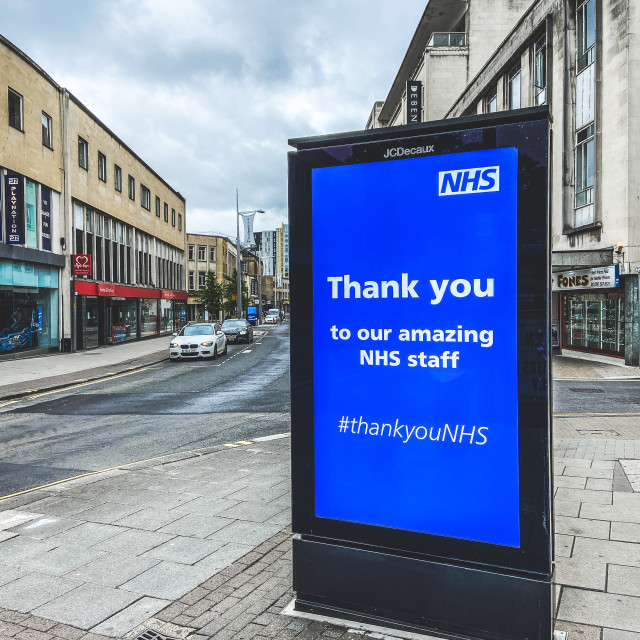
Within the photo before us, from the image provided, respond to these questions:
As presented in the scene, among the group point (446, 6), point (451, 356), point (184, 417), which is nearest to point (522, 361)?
point (451, 356)

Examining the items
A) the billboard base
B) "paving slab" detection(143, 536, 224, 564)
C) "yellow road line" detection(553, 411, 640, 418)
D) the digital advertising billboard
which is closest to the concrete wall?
"yellow road line" detection(553, 411, 640, 418)

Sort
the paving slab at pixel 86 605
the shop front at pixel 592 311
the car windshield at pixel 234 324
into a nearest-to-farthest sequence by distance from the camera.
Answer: the paving slab at pixel 86 605, the shop front at pixel 592 311, the car windshield at pixel 234 324

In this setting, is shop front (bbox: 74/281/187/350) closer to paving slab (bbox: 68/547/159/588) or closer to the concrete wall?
the concrete wall

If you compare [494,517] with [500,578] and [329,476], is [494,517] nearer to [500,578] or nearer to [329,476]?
[500,578]

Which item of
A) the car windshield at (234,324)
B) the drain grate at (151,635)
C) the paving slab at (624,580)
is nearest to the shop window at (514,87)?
the car windshield at (234,324)

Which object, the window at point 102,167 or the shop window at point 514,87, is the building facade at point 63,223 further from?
the shop window at point 514,87

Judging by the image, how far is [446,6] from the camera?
38688mm

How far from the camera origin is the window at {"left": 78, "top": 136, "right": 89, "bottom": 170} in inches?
1201

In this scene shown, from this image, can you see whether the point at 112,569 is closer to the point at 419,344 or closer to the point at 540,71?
the point at 419,344

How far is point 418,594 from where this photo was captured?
318 centimetres

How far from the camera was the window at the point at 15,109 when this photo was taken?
2352 centimetres

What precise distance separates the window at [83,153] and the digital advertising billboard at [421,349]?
30.4m

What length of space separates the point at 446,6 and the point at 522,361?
41.9 m

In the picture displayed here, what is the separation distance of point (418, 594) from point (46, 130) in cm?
2830
